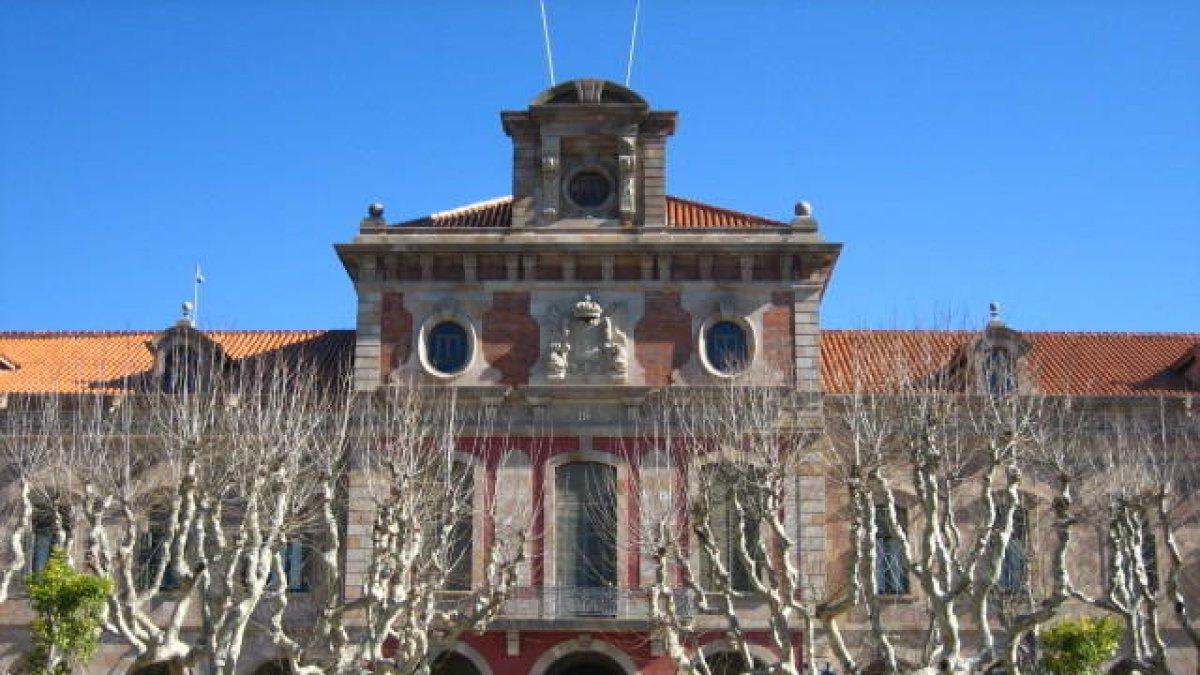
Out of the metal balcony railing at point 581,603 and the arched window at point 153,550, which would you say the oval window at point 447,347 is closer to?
the metal balcony railing at point 581,603

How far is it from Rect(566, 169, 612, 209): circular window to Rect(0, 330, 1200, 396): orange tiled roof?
7.04 meters

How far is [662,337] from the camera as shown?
3400 cm

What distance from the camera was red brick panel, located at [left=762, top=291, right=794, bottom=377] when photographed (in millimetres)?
33938

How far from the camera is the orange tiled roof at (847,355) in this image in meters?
35.4

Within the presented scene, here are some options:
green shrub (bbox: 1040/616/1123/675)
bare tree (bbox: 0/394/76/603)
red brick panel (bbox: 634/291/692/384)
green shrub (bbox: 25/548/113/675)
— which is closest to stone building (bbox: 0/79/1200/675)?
red brick panel (bbox: 634/291/692/384)

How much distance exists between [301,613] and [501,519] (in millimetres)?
5110

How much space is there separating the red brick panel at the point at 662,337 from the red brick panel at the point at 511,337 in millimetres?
2561

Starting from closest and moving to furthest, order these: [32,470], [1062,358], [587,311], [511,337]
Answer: [32,470] < [587,311] < [511,337] < [1062,358]

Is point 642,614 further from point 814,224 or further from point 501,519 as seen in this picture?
point 814,224

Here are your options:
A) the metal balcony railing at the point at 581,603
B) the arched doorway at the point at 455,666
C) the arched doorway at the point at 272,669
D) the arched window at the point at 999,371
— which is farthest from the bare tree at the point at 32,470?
the arched window at the point at 999,371

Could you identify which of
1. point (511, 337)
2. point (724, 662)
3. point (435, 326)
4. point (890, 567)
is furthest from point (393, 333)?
point (890, 567)

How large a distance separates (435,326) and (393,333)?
3.38ft

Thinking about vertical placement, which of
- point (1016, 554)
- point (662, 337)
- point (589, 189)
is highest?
point (589, 189)

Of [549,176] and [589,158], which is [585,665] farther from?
[589,158]
